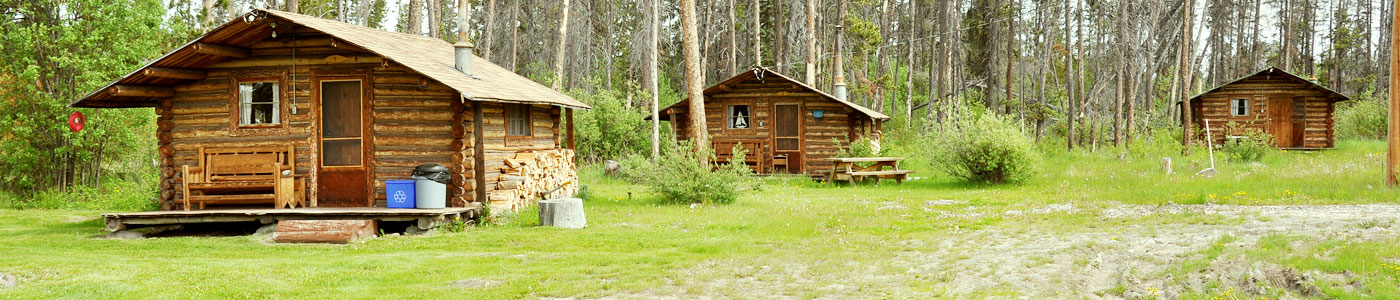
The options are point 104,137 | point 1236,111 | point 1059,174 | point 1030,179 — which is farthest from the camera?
point 1236,111

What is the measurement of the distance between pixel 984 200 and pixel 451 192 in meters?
9.31

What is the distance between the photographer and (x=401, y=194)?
47.2 ft

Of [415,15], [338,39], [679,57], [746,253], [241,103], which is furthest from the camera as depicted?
[679,57]

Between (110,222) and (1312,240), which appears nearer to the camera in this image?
(1312,240)

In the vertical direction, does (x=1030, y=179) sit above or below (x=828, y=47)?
below

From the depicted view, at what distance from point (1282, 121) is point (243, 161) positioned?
109ft

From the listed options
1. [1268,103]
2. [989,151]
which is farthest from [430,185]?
[1268,103]

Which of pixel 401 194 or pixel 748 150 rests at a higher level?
pixel 748 150

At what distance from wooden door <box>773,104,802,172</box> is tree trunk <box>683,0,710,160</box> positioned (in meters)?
3.59

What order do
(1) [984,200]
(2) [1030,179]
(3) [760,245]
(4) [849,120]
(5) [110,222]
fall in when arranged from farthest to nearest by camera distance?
(4) [849,120]
(2) [1030,179]
(1) [984,200]
(5) [110,222]
(3) [760,245]

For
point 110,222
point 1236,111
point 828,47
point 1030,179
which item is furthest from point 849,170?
point 828,47

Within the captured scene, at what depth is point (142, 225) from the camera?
579 inches

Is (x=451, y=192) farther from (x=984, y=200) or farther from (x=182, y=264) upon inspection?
(x=984, y=200)

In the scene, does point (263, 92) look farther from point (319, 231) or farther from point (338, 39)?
point (319, 231)
